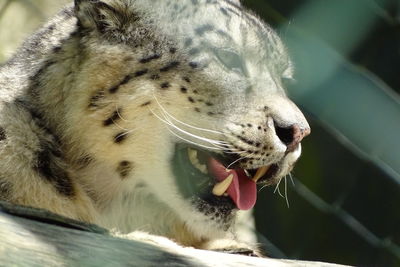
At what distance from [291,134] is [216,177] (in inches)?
8.7

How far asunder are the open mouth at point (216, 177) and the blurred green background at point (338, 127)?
93 centimetres

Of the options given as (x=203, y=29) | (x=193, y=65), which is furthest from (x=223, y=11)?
(x=193, y=65)

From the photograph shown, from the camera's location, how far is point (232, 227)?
2355 mm

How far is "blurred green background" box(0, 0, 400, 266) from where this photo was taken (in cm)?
316

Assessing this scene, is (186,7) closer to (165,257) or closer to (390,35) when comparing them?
(165,257)

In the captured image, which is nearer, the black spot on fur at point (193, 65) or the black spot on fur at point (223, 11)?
the black spot on fur at point (193, 65)

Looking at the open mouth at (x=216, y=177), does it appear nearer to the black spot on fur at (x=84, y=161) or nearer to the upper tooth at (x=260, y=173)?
the upper tooth at (x=260, y=173)

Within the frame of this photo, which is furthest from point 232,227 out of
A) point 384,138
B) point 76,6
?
point 384,138

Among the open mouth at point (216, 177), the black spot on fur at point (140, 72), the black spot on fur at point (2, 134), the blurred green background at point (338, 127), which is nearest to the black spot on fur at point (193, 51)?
the black spot on fur at point (140, 72)

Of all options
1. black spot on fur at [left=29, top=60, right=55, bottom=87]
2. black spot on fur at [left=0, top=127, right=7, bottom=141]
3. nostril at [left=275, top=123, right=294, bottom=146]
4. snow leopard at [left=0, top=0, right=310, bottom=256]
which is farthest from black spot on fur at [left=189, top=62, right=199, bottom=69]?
black spot on fur at [left=0, top=127, right=7, bottom=141]

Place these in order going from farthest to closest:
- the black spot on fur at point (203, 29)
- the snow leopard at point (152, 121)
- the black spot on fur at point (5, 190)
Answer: the black spot on fur at point (203, 29) → the snow leopard at point (152, 121) → the black spot on fur at point (5, 190)

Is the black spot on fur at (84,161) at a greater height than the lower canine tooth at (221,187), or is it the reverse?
the lower canine tooth at (221,187)

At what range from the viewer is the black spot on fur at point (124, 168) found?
2.27 m

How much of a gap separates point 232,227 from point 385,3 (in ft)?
3.71
